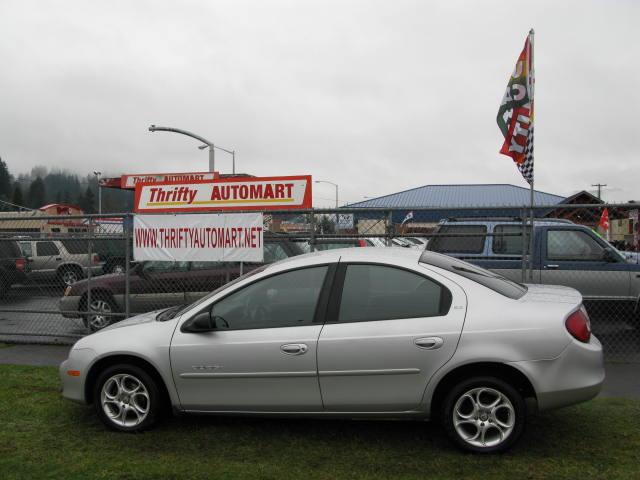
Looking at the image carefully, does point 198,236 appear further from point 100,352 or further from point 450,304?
point 450,304

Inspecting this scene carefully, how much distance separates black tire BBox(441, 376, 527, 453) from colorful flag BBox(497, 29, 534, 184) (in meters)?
6.01

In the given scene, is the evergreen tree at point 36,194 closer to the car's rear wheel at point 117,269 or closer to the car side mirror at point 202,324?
the car's rear wheel at point 117,269

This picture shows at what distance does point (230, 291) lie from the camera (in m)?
4.81

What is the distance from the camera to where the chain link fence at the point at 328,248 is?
7.78 metres

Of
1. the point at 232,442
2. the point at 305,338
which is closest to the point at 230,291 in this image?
the point at 305,338

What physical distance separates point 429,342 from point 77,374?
118 inches

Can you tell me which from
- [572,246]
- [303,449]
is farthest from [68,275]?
[572,246]

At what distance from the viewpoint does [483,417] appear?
432 cm

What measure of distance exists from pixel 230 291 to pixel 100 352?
4.03 ft

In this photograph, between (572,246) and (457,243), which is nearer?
(572,246)

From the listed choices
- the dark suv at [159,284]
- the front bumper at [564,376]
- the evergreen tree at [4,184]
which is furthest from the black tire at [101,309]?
the evergreen tree at [4,184]

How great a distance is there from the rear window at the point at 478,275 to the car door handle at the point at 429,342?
24.6 inches

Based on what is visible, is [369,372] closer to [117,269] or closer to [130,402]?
[130,402]

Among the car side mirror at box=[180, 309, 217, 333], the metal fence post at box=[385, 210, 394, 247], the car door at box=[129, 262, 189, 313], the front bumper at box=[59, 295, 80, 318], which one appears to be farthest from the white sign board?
the front bumper at box=[59, 295, 80, 318]
